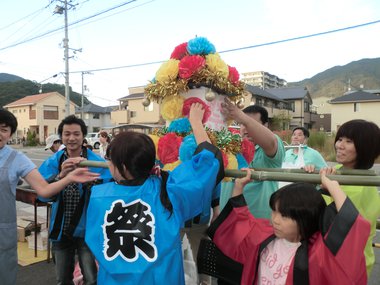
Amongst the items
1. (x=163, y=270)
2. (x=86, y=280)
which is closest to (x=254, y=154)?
(x=163, y=270)

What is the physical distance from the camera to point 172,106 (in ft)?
7.57

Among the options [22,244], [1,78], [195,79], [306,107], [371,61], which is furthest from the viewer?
[371,61]

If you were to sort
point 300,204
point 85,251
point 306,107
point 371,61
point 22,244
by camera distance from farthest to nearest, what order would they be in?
point 371,61
point 306,107
point 22,244
point 85,251
point 300,204

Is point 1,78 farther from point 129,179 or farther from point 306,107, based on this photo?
point 129,179

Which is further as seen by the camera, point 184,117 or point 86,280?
point 86,280

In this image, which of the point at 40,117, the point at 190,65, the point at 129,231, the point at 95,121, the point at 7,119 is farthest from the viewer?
the point at 95,121

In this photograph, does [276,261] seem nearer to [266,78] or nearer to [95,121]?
[95,121]

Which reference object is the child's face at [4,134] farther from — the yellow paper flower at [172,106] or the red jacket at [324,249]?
the red jacket at [324,249]

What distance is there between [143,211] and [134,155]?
30cm

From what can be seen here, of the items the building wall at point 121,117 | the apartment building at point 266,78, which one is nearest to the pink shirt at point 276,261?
the building wall at point 121,117

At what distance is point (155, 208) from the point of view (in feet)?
5.41

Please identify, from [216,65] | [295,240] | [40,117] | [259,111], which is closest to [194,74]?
[216,65]

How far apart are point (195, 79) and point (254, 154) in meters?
0.83

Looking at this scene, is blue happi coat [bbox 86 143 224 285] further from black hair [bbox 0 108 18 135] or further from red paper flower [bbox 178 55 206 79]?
black hair [bbox 0 108 18 135]
